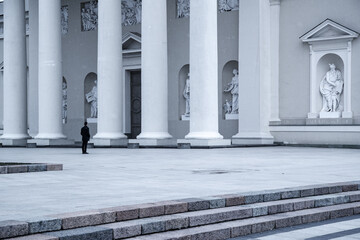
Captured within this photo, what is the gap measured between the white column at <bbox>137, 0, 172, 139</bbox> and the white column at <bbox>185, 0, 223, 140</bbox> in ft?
7.84

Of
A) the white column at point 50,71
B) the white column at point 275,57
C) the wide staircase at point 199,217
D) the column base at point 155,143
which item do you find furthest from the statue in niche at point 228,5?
the wide staircase at point 199,217

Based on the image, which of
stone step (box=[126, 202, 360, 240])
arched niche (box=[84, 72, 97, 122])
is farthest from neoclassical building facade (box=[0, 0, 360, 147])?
stone step (box=[126, 202, 360, 240])

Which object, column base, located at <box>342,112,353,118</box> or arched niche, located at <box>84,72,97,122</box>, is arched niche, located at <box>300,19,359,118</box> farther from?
arched niche, located at <box>84,72,97,122</box>

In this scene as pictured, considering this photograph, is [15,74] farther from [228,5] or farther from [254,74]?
[254,74]

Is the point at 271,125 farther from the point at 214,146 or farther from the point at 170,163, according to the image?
the point at 170,163

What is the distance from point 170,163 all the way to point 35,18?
27.0 m

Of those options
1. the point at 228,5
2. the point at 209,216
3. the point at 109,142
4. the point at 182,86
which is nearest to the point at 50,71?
the point at 109,142

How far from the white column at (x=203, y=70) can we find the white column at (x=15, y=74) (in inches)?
545

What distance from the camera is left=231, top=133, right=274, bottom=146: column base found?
33812mm

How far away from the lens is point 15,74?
39.2 metres

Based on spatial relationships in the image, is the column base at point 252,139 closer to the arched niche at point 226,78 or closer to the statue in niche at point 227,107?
the statue in niche at point 227,107

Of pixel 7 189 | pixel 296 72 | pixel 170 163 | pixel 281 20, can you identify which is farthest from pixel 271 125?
pixel 7 189

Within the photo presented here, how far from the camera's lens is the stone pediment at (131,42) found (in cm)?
4050

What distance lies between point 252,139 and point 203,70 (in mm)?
6196
